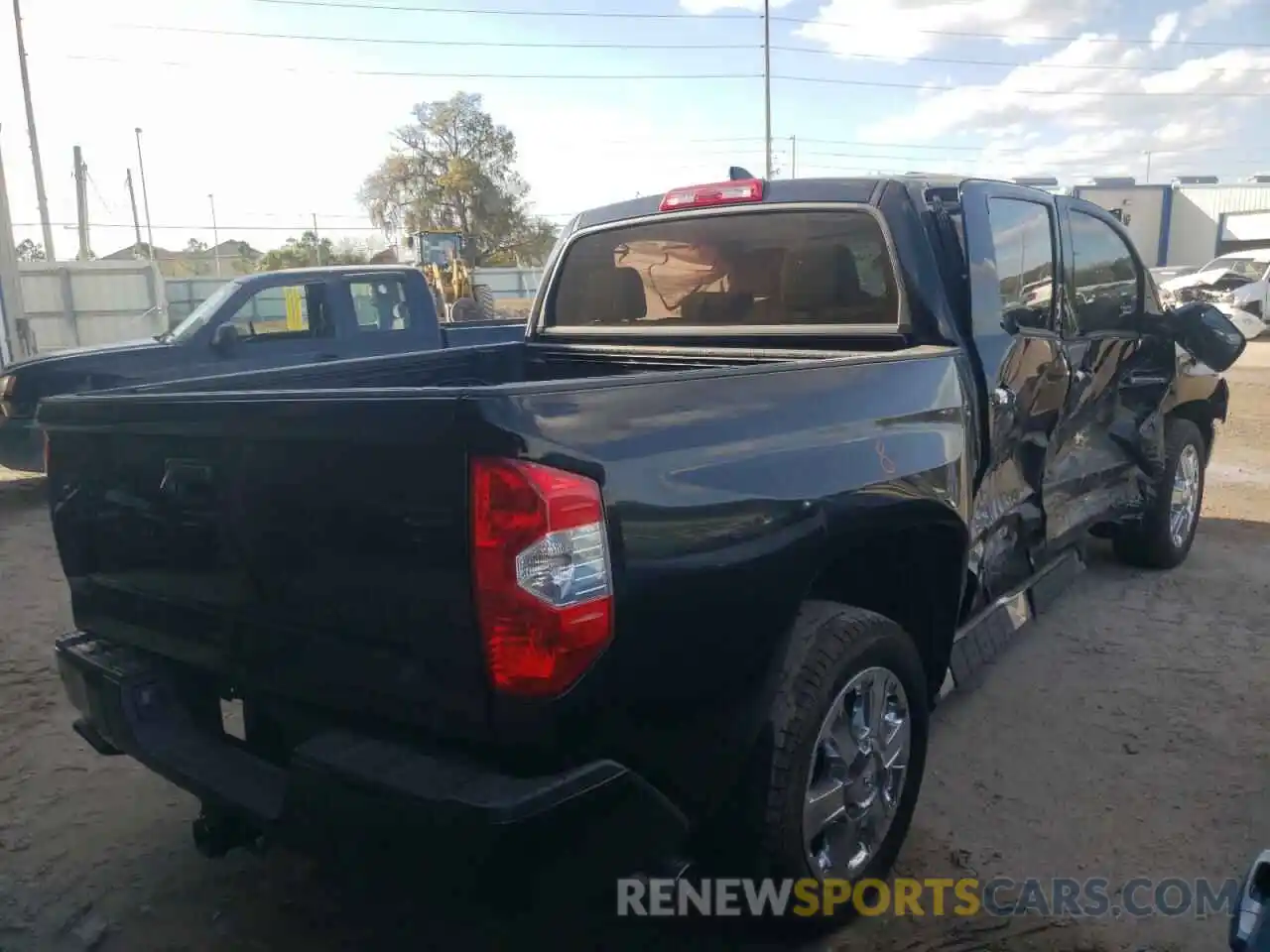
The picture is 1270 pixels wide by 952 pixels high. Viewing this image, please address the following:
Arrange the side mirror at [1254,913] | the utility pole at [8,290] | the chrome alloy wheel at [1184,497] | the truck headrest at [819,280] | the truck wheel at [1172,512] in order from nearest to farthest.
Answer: the side mirror at [1254,913], the truck headrest at [819,280], the truck wheel at [1172,512], the chrome alloy wheel at [1184,497], the utility pole at [8,290]

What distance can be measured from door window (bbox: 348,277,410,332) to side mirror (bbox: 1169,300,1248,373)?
6204mm

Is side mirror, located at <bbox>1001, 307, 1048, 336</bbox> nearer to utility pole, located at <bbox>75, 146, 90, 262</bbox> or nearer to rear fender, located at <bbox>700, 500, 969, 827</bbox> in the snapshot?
rear fender, located at <bbox>700, 500, 969, 827</bbox>

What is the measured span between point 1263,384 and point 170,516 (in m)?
15.0

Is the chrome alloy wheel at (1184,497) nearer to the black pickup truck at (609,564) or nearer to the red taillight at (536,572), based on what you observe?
the black pickup truck at (609,564)

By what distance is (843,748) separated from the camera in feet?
8.35

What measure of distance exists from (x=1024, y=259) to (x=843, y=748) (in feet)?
7.11

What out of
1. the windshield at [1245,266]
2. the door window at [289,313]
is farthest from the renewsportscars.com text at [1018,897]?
the windshield at [1245,266]

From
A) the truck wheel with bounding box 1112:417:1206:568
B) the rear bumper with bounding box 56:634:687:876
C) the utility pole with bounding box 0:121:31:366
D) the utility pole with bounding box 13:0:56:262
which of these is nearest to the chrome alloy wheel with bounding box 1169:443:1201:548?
the truck wheel with bounding box 1112:417:1206:568

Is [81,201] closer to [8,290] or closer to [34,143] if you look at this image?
[34,143]

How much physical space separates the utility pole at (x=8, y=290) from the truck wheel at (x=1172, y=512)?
1238 centimetres

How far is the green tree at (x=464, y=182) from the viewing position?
157 feet

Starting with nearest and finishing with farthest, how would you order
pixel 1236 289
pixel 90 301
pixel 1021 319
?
pixel 1021 319
pixel 90 301
pixel 1236 289

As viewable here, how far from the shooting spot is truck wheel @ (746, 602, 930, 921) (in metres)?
2.27

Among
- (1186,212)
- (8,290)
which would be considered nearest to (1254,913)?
(8,290)
